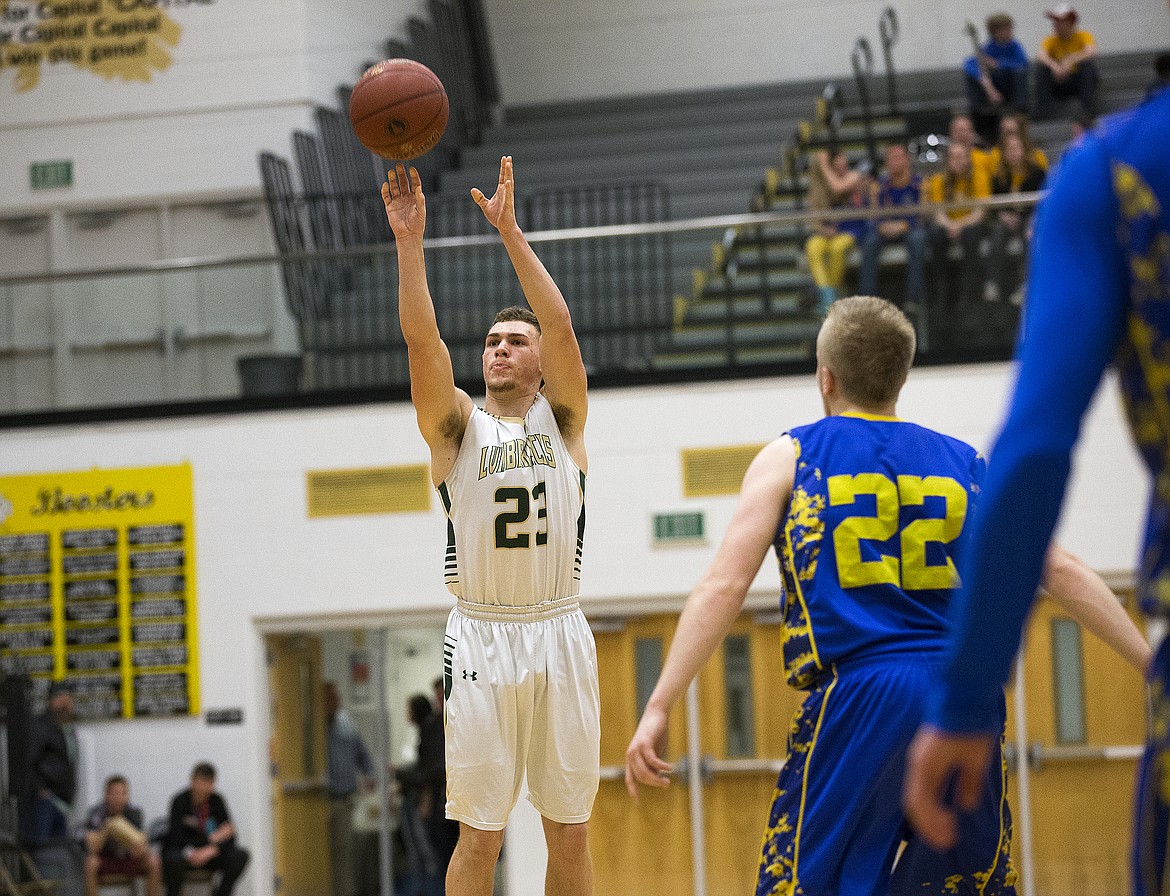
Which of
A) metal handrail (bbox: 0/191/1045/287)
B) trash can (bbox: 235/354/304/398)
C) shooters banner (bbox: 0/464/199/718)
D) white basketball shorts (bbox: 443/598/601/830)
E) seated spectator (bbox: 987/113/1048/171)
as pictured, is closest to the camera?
white basketball shorts (bbox: 443/598/601/830)

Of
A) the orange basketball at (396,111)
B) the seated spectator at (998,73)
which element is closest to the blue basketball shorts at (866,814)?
the orange basketball at (396,111)

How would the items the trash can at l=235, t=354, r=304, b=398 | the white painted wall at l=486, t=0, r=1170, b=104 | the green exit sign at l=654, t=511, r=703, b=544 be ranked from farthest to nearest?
1. the white painted wall at l=486, t=0, r=1170, b=104
2. the trash can at l=235, t=354, r=304, b=398
3. the green exit sign at l=654, t=511, r=703, b=544

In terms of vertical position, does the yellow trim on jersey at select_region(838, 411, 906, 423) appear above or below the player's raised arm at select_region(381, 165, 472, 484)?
below

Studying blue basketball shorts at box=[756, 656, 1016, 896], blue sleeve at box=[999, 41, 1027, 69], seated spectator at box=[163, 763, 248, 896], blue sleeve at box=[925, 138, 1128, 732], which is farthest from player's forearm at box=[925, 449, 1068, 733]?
blue sleeve at box=[999, 41, 1027, 69]

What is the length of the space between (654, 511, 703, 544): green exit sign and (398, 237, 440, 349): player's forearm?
6485mm

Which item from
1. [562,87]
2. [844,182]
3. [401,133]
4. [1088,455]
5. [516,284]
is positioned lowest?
[1088,455]


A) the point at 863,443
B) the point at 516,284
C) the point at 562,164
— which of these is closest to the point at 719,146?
the point at 562,164

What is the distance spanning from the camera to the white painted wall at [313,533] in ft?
34.3

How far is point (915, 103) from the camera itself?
47.6ft

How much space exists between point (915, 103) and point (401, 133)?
10.7 meters

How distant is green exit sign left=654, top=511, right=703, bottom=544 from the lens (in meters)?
10.5

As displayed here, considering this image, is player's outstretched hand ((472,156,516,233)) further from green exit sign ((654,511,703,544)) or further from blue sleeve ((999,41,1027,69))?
blue sleeve ((999,41,1027,69))

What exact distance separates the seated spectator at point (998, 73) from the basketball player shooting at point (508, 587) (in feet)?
29.2

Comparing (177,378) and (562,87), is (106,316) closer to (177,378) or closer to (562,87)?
(177,378)
